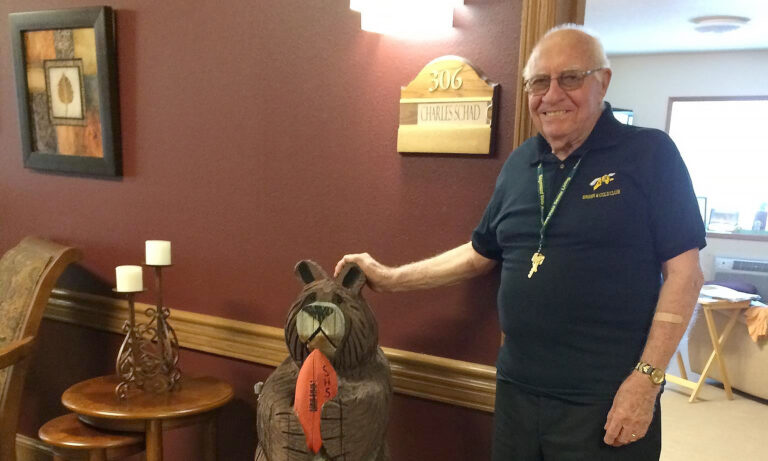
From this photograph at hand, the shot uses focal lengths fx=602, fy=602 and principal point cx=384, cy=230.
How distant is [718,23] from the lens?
4895mm

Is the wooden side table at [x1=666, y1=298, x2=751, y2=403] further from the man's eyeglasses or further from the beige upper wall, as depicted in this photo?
the man's eyeglasses

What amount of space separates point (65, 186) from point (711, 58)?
6.24 m

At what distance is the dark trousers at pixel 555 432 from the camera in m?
1.23

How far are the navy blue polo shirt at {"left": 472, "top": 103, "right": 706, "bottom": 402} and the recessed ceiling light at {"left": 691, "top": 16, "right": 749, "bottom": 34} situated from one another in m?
4.35

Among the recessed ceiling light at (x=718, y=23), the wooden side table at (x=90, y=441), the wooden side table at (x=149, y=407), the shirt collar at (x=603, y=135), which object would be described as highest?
the recessed ceiling light at (x=718, y=23)

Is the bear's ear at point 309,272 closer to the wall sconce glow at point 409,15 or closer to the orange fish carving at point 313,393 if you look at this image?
the orange fish carving at point 313,393

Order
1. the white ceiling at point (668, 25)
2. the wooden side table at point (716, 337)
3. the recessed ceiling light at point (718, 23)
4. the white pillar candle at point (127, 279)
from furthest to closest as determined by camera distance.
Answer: the recessed ceiling light at point (718, 23) → the white ceiling at point (668, 25) → the wooden side table at point (716, 337) → the white pillar candle at point (127, 279)

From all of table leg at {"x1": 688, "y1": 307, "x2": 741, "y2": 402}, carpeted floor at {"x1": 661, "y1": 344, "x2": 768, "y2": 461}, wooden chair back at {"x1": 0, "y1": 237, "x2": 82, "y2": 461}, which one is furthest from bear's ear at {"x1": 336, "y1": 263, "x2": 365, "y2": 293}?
table leg at {"x1": 688, "y1": 307, "x2": 741, "y2": 402}

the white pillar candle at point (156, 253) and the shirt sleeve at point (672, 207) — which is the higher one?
the shirt sleeve at point (672, 207)

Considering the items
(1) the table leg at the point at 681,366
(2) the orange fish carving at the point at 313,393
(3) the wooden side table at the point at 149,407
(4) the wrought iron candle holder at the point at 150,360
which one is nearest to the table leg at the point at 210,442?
(3) the wooden side table at the point at 149,407

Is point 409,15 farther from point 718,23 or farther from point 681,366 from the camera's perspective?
point 718,23

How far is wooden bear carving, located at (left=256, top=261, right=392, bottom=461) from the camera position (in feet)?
4.09

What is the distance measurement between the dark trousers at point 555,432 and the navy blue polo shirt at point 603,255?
33mm

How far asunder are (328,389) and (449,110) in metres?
0.79
